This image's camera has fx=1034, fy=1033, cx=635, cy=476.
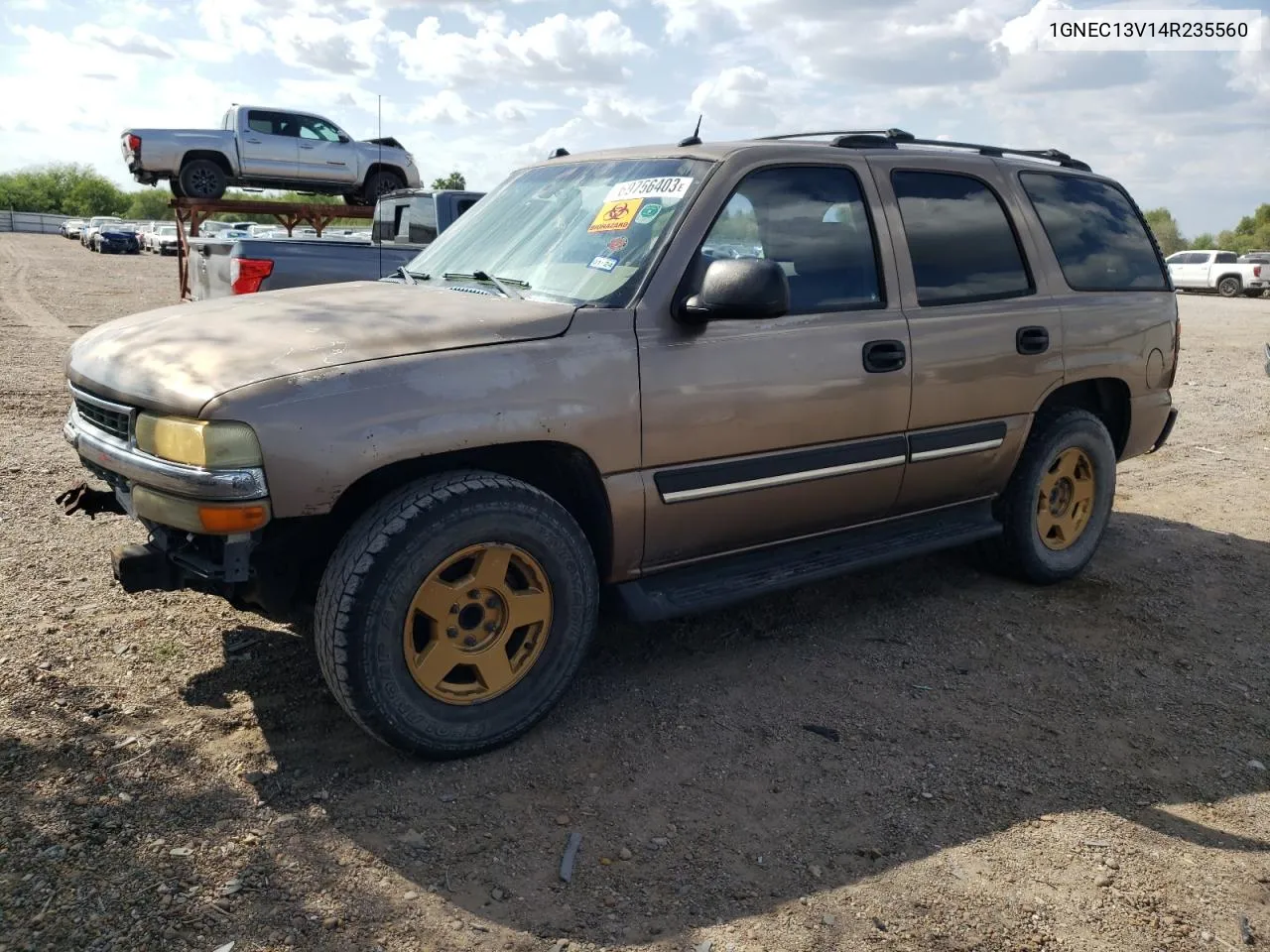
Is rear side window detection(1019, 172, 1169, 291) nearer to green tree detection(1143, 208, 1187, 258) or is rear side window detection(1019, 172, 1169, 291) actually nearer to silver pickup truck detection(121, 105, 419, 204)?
silver pickup truck detection(121, 105, 419, 204)

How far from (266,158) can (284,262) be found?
9.48 meters

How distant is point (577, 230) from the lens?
382cm

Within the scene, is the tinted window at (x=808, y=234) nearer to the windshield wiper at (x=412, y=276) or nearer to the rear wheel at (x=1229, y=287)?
the windshield wiper at (x=412, y=276)

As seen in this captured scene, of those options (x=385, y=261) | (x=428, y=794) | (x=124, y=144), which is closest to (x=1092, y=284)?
(x=428, y=794)

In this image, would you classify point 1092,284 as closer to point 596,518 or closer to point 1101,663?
point 1101,663

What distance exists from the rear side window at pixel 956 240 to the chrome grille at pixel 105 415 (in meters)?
2.93

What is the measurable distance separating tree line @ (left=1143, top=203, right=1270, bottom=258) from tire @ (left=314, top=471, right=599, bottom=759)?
186 feet

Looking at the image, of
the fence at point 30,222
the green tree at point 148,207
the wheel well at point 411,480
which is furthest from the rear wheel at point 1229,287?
the green tree at point 148,207

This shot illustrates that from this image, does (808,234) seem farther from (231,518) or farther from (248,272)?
(248,272)

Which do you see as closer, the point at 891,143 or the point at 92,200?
the point at 891,143

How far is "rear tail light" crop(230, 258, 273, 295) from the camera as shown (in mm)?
7488

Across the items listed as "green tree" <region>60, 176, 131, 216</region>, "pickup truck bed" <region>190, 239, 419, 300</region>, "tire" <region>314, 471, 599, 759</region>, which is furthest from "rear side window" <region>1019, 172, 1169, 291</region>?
"green tree" <region>60, 176, 131, 216</region>

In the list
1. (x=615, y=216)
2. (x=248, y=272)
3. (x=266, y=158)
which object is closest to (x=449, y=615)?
(x=615, y=216)

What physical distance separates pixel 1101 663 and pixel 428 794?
2.74 metres
